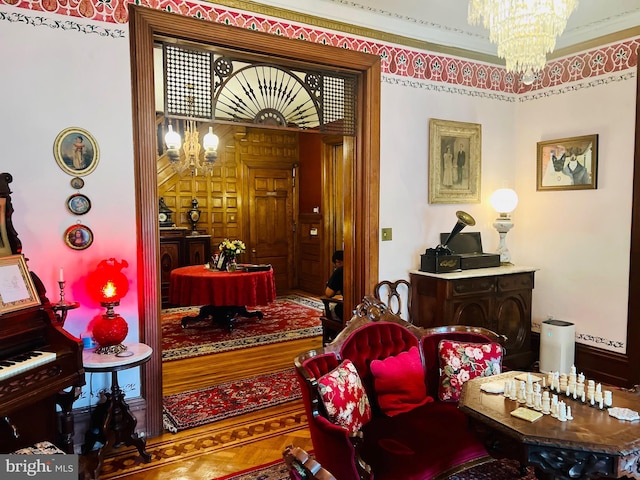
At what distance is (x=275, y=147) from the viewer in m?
8.90

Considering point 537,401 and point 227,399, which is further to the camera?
point 227,399

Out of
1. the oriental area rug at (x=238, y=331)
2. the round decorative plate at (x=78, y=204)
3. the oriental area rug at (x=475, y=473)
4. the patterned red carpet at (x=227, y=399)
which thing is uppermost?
the round decorative plate at (x=78, y=204)

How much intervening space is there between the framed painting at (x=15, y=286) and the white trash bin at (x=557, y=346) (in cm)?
420

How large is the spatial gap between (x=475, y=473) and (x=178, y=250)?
19.4 ft

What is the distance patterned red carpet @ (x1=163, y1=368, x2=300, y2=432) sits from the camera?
366 centimetres

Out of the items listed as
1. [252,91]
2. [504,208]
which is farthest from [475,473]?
[252,91]

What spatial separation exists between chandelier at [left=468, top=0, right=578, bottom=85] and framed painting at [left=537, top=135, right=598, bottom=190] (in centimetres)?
216

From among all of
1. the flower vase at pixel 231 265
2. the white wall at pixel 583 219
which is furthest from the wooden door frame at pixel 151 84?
the flower vase at pixel 231 265

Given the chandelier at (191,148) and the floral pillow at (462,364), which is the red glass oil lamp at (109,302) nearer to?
the floral pillow at (462,364)

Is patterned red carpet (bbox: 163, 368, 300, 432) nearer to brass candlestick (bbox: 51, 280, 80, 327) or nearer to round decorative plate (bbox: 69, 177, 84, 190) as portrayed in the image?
brass candlestick (bbox: 51, 280, 80, 327)

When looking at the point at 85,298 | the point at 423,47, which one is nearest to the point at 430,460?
the point at 85,298

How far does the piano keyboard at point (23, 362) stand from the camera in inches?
87.7

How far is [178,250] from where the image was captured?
25.3 ft

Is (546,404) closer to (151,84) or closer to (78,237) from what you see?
(78,237)
